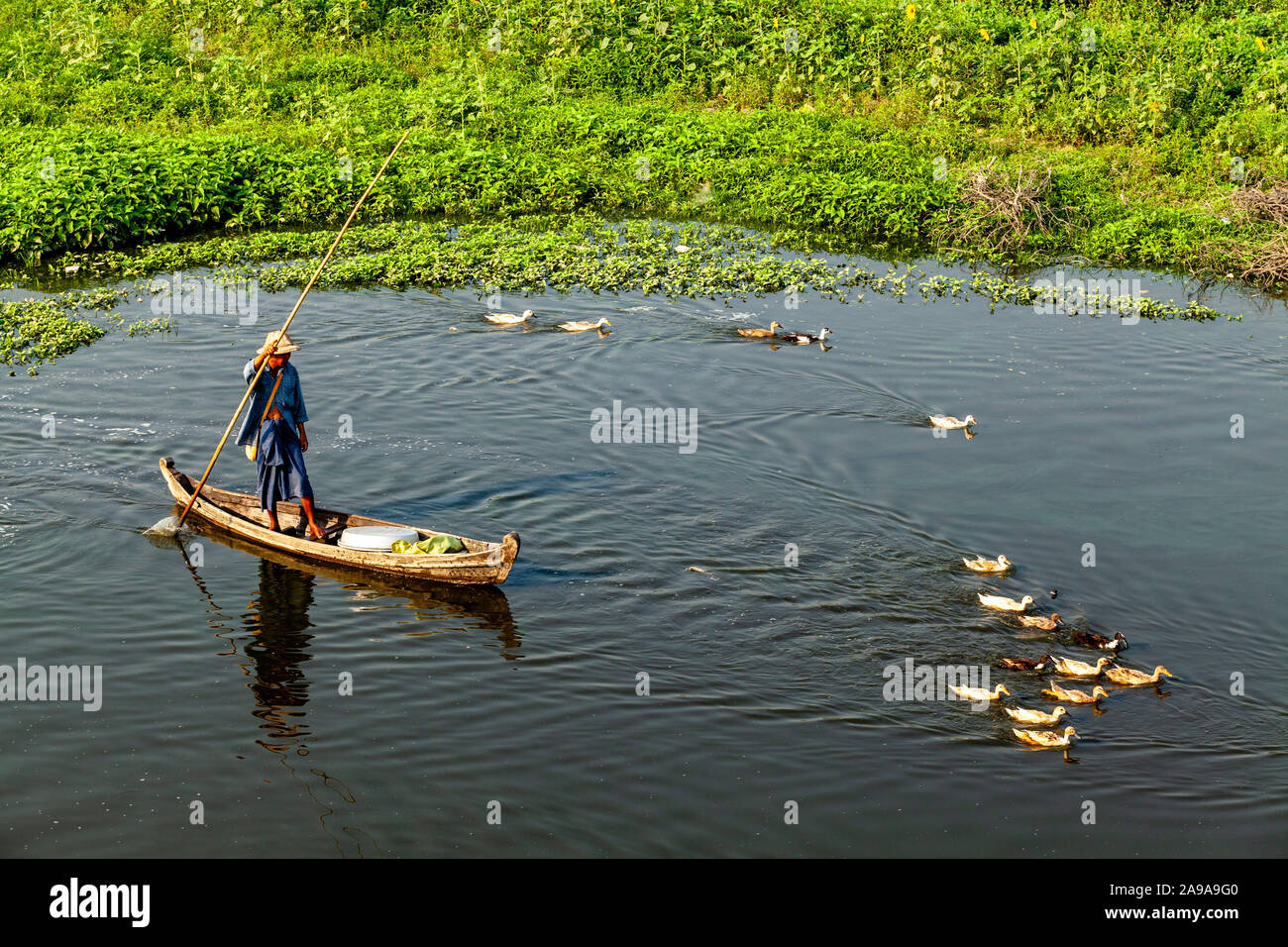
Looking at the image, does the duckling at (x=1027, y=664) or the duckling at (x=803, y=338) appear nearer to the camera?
the duckling at (x=1027, y=664)

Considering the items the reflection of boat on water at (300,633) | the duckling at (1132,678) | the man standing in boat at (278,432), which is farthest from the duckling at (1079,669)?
the man standing in boat at (278,432)

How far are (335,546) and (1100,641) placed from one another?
6280mm

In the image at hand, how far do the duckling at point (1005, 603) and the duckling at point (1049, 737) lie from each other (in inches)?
63.6

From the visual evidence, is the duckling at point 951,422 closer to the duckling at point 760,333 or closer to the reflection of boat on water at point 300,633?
the duckling at point 760,333

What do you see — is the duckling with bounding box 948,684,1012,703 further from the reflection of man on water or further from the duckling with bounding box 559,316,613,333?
the duckling with bounding box 559,316,613,333

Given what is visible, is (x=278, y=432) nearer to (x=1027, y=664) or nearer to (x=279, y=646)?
(x=279, y=646)

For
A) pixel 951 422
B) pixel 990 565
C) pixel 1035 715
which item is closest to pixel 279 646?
pixel 1035 715

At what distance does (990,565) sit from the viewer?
10766mm

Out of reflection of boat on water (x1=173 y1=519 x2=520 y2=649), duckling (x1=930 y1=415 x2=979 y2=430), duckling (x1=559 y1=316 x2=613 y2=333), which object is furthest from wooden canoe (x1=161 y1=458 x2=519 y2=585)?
duckling (x1=559 y1=316 x2=613 y2=333)

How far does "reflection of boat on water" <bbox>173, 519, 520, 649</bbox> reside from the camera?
10.2 m

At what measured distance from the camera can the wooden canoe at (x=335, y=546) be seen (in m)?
10.1
